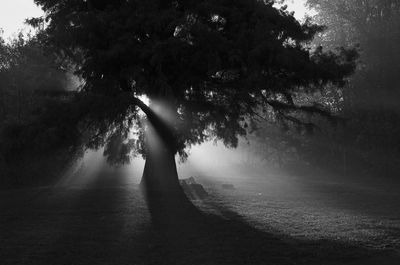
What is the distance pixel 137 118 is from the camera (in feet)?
61.8

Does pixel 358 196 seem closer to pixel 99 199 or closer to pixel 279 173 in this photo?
pixel 99 199

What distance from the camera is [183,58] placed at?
50.8ft

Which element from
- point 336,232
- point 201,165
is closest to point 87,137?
point 336,232

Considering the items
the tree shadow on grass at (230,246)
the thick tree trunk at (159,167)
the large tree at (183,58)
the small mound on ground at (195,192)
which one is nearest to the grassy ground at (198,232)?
the tree shadow on grass at (230,246)

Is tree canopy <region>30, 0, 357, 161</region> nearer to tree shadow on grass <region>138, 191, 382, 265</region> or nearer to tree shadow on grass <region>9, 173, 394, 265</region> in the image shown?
tree shadow on grass <region>9, 173, 394, 265</region>

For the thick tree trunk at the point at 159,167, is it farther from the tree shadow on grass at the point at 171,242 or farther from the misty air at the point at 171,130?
the tree shadow on grass at the point at 171,242

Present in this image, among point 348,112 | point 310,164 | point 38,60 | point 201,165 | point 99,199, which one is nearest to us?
point 99,199

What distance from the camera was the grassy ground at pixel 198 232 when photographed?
914cm

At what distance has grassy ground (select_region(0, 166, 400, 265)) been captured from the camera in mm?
9141

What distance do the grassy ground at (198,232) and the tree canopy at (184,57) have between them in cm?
292

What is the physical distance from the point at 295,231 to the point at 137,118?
8657mm

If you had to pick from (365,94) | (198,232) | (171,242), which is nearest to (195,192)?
(198,232)

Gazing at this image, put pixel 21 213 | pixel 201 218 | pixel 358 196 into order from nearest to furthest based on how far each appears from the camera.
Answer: pixel 201 218 < pixel 21 213 < pixel 358 196

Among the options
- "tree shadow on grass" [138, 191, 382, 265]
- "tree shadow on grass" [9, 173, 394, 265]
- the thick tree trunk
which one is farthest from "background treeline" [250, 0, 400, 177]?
"tree shadow on grass" [138, 191, 382, 265]
